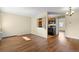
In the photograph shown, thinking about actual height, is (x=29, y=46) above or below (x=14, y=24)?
below

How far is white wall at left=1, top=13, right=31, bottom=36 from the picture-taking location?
140cm

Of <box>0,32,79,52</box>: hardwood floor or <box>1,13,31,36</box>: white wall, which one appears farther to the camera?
<box>0,32,79,52</box>: hardwood floor

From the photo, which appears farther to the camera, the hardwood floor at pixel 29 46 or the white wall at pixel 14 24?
the hardwood floor at pixel 29 46

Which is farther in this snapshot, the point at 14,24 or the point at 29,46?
the point at 29,46

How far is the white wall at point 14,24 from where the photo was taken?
1403 mm

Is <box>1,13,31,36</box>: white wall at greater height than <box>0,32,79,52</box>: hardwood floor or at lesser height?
greater

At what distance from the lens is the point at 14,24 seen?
157cm
